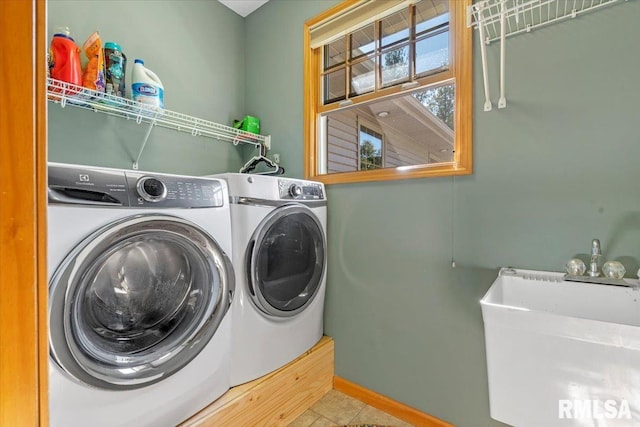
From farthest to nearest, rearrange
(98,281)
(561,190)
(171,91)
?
(171,91), (561,190), (98,281)

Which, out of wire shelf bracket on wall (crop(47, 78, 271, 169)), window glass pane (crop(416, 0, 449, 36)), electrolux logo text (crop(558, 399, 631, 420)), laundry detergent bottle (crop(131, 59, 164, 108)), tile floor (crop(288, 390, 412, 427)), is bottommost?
tile floor (crop(288, 390, 412, 427))

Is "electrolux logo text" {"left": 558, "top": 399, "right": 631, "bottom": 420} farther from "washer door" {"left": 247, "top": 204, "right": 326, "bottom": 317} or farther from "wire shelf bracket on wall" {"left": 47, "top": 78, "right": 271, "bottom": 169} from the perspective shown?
"wire shelf bracket on wall" {"left": 47, "top": 78, "right": 271, "bottom": 169}

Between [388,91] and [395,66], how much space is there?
165 mm

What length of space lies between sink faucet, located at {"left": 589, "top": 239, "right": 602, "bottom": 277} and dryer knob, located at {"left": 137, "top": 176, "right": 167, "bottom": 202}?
1472 millimetres

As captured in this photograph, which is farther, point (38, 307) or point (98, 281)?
point (98, 281)

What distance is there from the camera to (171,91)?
1853 millimetres

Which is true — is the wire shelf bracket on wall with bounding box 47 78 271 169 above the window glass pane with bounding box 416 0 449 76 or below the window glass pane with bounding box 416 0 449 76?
below

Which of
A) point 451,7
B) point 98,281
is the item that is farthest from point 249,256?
point 451,7

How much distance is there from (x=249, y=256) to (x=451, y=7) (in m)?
1.50

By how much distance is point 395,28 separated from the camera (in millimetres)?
1649

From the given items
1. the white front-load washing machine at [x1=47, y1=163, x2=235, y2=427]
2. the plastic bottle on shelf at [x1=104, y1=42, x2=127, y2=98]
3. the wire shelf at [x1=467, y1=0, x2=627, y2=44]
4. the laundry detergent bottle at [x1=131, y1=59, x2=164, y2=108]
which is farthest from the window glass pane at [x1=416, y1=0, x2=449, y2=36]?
the plastic bottle on shelf at [x1=104, y1=42, x2=127, y2=98]

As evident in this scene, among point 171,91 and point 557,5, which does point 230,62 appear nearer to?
point 171,91

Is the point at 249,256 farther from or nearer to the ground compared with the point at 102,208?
nearer to the ground

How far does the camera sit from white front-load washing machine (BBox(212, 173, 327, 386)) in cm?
126
